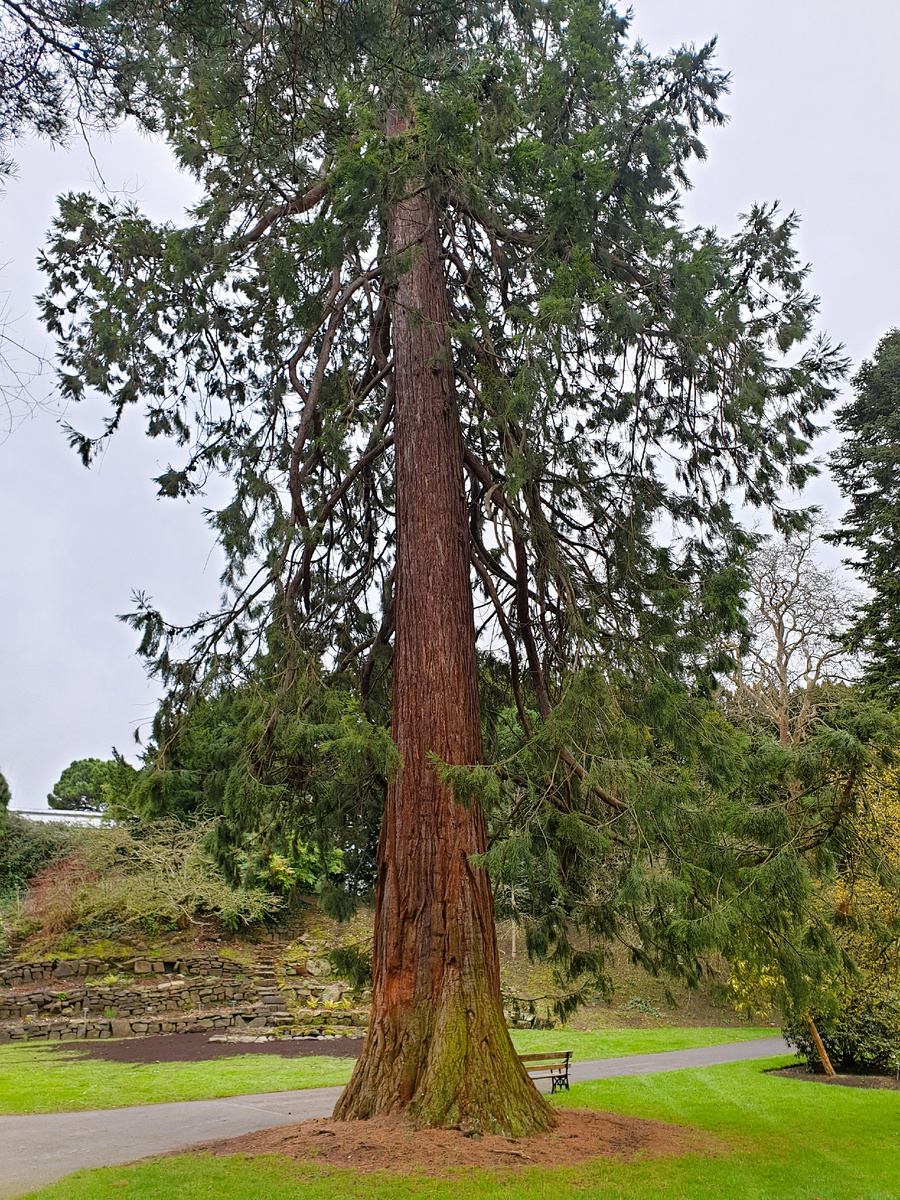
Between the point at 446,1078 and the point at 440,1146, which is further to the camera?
the point at 446,1078

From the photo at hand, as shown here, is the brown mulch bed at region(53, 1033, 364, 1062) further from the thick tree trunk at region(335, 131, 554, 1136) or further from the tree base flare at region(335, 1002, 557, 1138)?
the thick tree trunk at region(335, 131, 554, 1136)

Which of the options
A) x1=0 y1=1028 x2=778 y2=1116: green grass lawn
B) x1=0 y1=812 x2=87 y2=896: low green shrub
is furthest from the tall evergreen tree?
x1=0 y1=812 x2=87 y2=896: low green shrub

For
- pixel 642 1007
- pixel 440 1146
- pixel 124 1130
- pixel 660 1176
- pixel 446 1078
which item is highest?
pixel 446 1078

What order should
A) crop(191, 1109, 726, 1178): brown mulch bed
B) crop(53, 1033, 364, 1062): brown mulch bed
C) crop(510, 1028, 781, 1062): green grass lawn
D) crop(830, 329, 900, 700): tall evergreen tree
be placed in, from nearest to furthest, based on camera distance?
crop(191, 1109, 726, 1178): brown mulch bed < crop(53, 1033, 364, 1062): brown mulch bed < crop(510, 1028, 781, 1062): green grass lawn < crop(830, 329, 900, 700): tall evergreen tree

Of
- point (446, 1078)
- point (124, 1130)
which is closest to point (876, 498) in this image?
point (446, 1078)

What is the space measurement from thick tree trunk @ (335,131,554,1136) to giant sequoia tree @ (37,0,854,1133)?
0.02 metres

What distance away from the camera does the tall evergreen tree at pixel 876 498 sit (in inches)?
636

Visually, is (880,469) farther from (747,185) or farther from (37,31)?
(37,31)

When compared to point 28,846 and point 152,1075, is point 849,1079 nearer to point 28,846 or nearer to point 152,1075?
point 152,1075

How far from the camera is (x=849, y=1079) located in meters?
10.9

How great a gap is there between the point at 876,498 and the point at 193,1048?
17321mm

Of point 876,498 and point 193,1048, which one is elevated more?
point 876,498

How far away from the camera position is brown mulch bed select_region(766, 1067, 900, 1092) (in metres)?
10.4

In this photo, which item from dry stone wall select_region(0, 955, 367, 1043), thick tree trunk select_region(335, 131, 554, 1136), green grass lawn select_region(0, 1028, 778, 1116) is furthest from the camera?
dry stone wall select_region(0, 955, 367, 1043)
